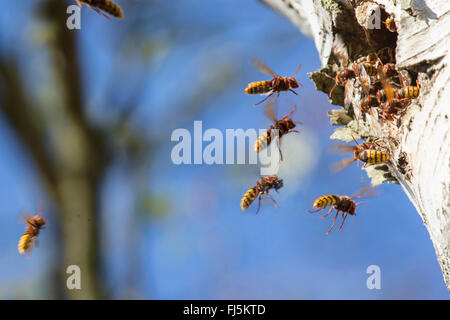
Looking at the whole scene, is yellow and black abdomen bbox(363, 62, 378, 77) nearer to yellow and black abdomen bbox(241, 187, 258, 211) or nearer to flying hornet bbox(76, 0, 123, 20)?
yellow and black abdomen bbox(241, 187, 258, 211)

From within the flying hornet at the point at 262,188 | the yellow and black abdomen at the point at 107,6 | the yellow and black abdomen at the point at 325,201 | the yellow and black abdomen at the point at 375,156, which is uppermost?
the yellow and black abdomen at the point at 107,6

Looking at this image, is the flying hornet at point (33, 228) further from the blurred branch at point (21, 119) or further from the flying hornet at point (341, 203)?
the flying hornet at point (341, 203)

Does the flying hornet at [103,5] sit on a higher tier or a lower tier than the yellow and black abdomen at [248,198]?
higher

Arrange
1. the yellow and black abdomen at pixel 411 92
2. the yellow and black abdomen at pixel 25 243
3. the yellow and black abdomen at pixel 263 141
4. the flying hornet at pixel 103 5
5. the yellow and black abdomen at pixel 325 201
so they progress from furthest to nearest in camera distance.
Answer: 1. the yellow and black abdomen at pixel 25 243
2. the yellow and black abdomen at pixel 263 141
3. the yellow and black abdomen at pixel 325 201
4. the flying hornet at pixel 103 5
5. the yellow and black abdomen at pixel 411 92

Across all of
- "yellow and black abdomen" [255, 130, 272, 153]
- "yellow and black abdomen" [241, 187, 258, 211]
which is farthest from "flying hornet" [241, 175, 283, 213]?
"yellow and black abdomen" [255, 130, 272, 153]

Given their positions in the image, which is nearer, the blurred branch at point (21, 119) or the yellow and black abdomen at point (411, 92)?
the yellow and black abdomen at point (411, 92)

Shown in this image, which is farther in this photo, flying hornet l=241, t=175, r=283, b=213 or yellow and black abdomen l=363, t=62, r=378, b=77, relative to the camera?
flying hornet l=241, t=175, r=283, b=213

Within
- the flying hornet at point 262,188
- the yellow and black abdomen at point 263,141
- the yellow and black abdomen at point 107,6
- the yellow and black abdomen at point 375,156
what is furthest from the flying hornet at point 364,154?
the yellow and black abdomen at point 107,6
